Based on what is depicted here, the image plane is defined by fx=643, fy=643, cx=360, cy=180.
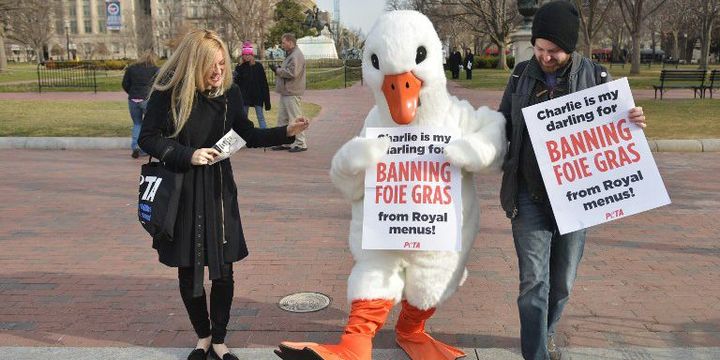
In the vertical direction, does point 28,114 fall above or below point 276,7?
below

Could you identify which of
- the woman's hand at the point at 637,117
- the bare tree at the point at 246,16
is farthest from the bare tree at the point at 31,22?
the woman's hand at the point at 637,117

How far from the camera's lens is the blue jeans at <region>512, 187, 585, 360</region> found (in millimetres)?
3121

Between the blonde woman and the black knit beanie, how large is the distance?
1.59 metres

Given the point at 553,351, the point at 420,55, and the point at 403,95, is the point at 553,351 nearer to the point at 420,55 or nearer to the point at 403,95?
the point at 403,95

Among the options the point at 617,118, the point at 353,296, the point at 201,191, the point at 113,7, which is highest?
the point at 113,7

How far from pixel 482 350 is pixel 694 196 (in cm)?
536

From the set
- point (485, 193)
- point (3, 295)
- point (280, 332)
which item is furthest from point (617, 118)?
point (485, 193)

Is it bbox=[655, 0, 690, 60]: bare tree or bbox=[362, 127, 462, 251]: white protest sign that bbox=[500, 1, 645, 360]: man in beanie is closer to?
bbox=[362, 127, 462, 251]: white protest sign

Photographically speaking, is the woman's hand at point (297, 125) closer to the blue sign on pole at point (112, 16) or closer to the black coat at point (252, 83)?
the black coat at point (252, 83)

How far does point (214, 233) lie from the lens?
3.34 m

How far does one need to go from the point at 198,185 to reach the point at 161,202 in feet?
0.68

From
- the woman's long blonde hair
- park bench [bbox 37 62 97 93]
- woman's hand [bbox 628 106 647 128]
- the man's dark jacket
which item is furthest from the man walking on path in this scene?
park bench [bbox 37 62 97 93]

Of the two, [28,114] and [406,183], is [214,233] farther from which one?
[28,114]

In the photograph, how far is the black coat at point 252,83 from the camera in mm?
11374
